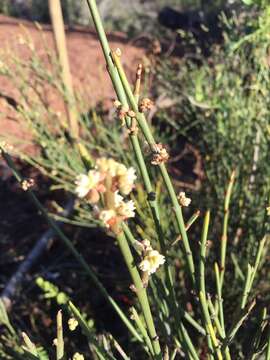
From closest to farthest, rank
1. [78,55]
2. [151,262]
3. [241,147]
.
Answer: [151,262]
[241,147]
[78,55]

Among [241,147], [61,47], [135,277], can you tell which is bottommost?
[241,147]

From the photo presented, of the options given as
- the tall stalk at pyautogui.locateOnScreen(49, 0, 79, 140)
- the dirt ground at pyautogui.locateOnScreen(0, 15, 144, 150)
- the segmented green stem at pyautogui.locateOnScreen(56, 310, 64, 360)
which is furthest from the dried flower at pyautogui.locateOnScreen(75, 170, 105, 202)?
the dirt ground at pyautogui.locateOnScreen(0, 15, 144, 150)

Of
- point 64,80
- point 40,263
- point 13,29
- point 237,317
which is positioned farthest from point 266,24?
point 13,29

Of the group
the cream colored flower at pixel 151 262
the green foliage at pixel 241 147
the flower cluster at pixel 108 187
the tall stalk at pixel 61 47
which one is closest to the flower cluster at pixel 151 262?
the cream colored flower at pixel 151 262

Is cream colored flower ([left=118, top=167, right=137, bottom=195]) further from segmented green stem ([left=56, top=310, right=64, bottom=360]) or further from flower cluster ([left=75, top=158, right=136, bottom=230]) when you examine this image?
segmented green stem ([left=56, top=310, right=64, bottom=360])

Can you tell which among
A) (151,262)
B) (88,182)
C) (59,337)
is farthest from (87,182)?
(59,337)

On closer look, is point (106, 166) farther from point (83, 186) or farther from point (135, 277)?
point (135, 277)

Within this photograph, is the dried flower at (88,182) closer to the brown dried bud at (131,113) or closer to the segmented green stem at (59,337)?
the brown dried bud at (131,113)

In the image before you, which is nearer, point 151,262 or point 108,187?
point 108,187

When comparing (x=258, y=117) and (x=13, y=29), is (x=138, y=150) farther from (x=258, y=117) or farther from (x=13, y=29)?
(x=13, y=29)

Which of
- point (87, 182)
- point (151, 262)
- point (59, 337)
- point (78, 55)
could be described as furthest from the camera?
point (78, 55)
